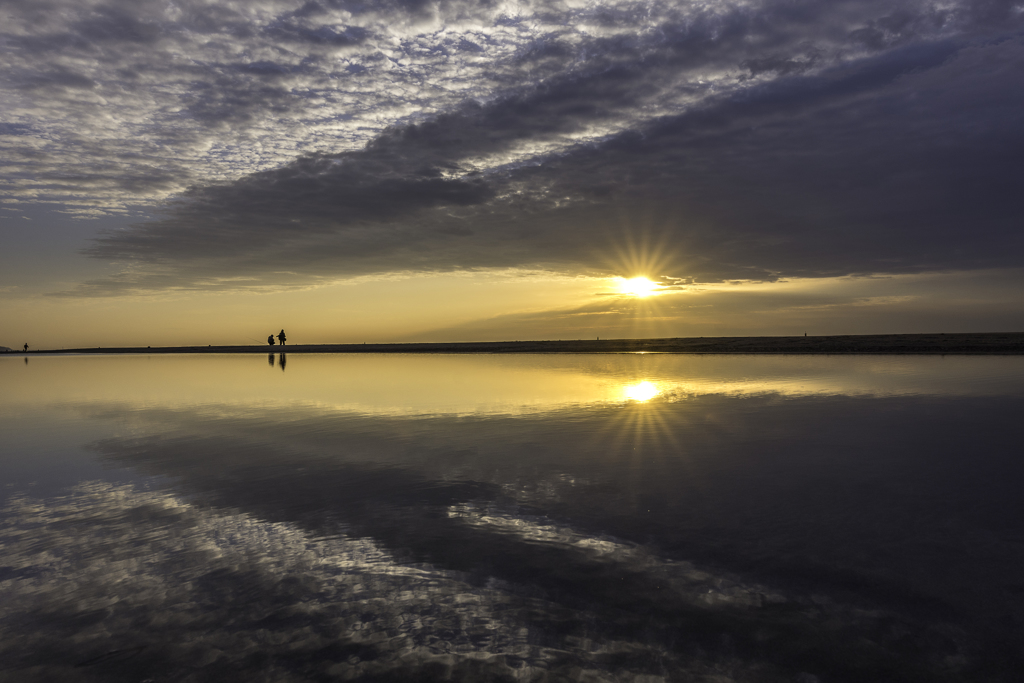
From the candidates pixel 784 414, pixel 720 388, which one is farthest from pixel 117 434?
pixel 720 388

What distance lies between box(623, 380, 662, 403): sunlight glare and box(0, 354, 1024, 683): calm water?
587 cm

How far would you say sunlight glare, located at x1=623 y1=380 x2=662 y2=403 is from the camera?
1972 centimetres

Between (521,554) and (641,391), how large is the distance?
16208 mm

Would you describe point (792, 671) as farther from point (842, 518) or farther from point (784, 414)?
point (784, 414)

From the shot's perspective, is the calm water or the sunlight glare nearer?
the calm water

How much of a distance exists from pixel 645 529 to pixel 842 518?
256 cm

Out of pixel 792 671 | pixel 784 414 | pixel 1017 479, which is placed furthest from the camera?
pixel 784 414

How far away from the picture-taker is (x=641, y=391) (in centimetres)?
2170

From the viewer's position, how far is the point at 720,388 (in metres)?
22.1

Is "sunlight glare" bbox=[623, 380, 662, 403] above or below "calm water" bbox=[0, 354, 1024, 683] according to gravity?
above

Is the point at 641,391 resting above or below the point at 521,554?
above

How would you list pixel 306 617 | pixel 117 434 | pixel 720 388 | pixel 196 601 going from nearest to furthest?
pixel 306 617
pixel 196 601
pixel 117 434
pixel 720 388

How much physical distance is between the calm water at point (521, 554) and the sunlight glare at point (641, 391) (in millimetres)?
5868

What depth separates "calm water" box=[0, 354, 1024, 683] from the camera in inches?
172
